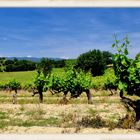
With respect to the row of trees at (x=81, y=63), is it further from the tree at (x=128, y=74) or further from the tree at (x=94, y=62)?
the tree at (x=128, y=74)

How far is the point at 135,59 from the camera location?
32.3 ft

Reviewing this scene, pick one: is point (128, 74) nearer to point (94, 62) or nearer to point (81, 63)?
point (81, 63)

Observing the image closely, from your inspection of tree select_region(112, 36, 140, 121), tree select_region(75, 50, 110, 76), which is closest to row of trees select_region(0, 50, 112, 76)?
tree select_region(75, 50, 110, 76)

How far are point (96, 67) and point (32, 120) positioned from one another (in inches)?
1166

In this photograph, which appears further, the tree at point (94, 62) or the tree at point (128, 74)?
the tree at point (94, 62)

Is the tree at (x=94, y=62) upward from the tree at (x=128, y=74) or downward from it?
upward

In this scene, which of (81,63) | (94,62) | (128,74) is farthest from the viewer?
(94,62)

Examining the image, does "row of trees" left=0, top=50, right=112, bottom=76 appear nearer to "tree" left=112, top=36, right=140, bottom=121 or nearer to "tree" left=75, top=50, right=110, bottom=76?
"tree" left=75, top=50, right=110, bottom=76

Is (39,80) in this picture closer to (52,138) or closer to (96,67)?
(96,67)

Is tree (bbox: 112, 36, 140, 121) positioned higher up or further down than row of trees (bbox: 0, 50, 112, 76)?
further down

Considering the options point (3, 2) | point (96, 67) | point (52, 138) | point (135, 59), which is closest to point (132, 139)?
point (52, 138)

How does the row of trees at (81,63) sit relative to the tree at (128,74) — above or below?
above

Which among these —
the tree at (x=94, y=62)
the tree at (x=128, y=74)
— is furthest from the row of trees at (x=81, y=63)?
the tree at (x=128, y=74)

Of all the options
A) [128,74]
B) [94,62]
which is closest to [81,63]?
[94,62]
